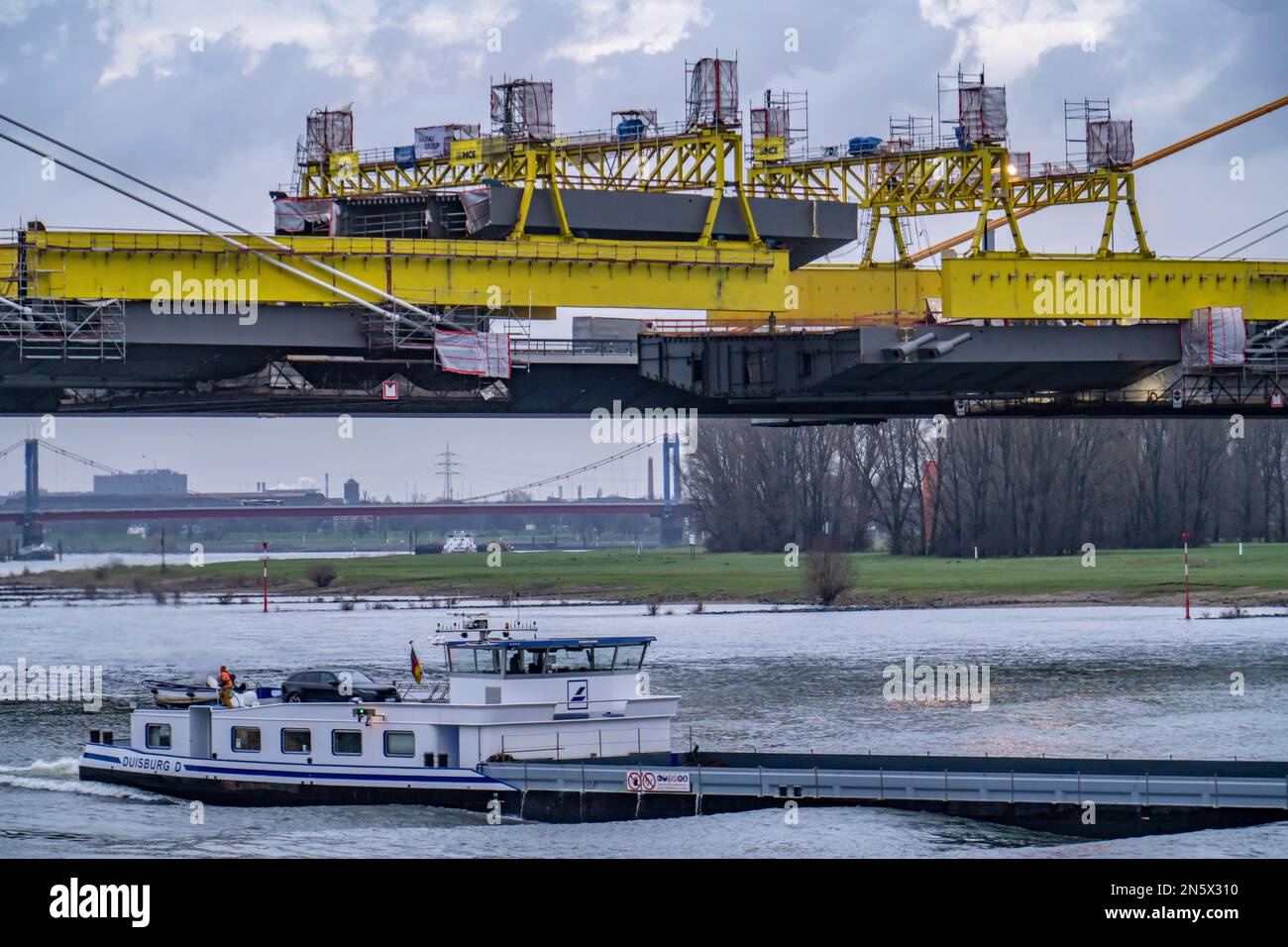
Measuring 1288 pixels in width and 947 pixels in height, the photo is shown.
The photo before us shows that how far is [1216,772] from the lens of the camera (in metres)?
39.4

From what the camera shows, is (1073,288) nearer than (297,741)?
No

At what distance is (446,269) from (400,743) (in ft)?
72.7

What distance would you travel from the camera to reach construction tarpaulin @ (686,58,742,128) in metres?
64.4

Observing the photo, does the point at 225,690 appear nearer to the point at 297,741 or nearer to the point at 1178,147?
the point at 297,741

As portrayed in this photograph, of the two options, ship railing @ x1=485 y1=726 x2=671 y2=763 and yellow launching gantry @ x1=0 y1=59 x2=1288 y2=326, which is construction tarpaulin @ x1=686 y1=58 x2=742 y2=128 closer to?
yellow launching gantry @ x1=0 y1=59 x2=1288 y2=326

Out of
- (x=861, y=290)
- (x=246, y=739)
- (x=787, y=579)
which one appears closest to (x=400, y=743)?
(x=246, y=739)

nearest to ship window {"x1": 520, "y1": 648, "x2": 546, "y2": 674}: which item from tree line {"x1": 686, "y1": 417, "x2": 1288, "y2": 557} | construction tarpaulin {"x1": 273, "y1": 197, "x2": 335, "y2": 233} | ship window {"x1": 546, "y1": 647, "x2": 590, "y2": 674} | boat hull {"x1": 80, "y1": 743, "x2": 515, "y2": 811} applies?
ship window {"x1": 546, "y1": 647, "x2": 590, "y2": 674}

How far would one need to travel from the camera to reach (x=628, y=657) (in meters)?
43.7

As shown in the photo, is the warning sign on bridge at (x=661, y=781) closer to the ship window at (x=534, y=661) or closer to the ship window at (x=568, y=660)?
the ship window at (x=568, y=660)

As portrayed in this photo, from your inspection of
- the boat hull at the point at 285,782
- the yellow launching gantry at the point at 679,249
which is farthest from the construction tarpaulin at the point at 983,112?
the boat hull at the point at 285,782

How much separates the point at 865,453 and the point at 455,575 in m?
42.8
